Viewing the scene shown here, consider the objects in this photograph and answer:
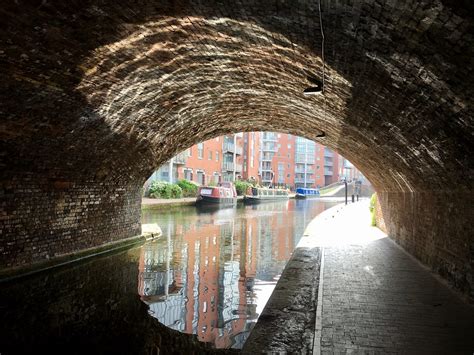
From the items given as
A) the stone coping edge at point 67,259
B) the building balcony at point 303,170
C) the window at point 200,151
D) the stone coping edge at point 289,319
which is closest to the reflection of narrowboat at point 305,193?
the building balcony at point 303,170

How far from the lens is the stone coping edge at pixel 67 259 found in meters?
9.30

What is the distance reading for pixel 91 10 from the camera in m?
5.07

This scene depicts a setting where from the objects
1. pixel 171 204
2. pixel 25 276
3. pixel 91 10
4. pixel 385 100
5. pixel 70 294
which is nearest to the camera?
pixel 91 10

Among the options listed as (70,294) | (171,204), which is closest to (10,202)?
(70,294)

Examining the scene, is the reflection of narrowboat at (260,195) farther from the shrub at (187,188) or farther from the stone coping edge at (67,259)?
the stone coping edge at (67,259)

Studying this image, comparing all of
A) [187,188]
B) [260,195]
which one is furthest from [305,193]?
[187,188]

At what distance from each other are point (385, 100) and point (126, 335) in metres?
5.21

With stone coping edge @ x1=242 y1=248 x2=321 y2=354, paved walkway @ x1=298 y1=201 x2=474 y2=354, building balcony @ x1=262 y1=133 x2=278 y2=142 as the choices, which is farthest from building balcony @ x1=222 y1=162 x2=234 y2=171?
stone coping edge @ x1=242 y1=248 x2=321 y2=354

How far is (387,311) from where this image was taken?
6602mm

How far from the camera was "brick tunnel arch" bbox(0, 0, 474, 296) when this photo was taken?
4.63 m

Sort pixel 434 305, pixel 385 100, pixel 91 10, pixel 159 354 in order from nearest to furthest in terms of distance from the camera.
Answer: pixel 91 10, pixel 159 354, pixel 385 100, pixel 434 305

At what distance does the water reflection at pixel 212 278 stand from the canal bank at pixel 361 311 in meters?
0.62

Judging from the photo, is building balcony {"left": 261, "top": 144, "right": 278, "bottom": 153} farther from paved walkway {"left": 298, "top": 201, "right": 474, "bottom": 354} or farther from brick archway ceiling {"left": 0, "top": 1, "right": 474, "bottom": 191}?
brick archway ceiling {"left": 0, "top": 1, "right": 474, "bottom": 191}

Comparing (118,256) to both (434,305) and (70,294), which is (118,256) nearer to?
(70,294)
